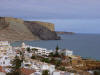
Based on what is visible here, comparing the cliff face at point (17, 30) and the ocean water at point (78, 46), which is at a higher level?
the cliff face at point (17, 30)

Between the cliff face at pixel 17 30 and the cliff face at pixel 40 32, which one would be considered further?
the cliff face at pixel 40 32

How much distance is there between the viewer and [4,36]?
325 feet

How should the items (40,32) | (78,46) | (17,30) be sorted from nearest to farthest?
1. (78,46)
2. (17,30)
3. (40,32)

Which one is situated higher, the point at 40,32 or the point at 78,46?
the point at 40,32

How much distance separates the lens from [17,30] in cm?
10844

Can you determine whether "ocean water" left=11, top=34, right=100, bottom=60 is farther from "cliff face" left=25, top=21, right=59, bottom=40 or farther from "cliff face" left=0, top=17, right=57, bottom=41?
"cliff face" left=25, top=21, right=59, bottom=40

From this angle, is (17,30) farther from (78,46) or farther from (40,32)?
(78,46)

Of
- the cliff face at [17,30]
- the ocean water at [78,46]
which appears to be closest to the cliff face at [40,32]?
the cliff face at [17,30]

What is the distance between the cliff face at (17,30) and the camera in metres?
102

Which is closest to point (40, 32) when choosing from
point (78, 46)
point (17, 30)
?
point (17, 30)

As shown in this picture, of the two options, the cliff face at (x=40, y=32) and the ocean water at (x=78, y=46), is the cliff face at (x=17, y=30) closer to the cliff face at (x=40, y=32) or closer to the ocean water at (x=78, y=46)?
the cliff face at (x=40, y=32)

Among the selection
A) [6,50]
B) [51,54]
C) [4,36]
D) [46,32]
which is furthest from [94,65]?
[46,32]

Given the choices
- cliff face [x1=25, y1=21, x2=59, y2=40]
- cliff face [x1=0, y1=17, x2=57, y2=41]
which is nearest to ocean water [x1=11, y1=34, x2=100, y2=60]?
cliff face [x1=0, y1=17, x2=57, y2=41]

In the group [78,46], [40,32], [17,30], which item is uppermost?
[17,30]
